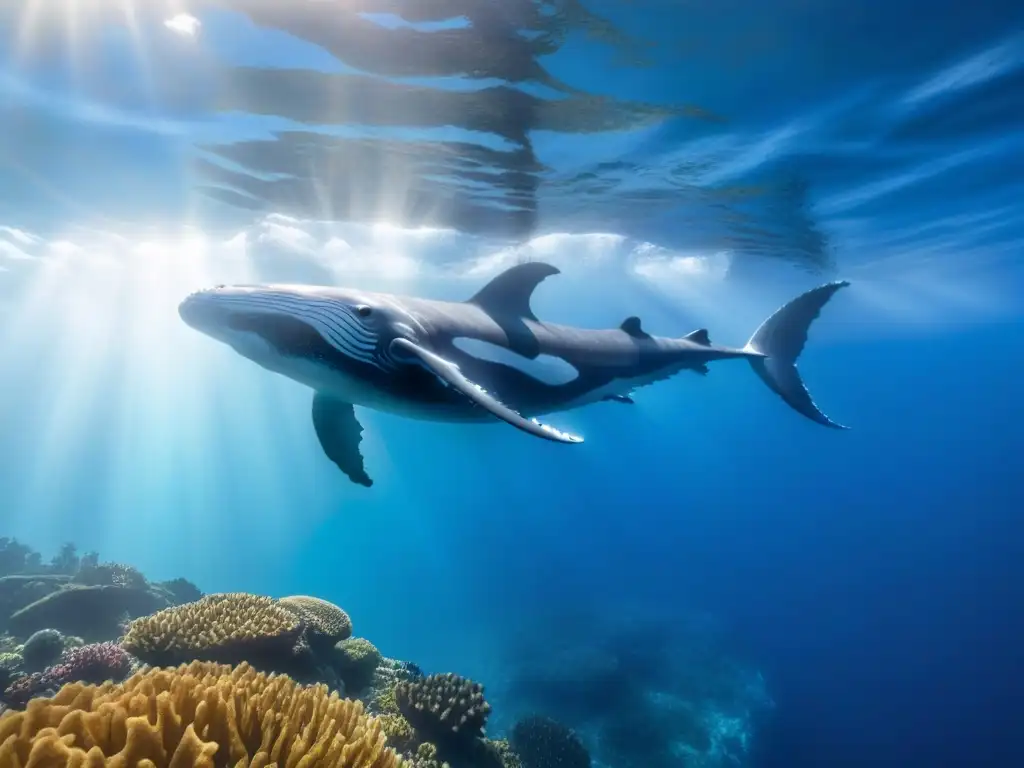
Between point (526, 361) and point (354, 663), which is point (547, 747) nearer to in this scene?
point (354, 663)

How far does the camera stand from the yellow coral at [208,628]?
6277 mm

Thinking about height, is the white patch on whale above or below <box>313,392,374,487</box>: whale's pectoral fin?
above

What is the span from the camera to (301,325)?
3.90 metres

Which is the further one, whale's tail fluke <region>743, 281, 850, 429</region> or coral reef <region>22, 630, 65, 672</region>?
whale's tail fluke <region>743, 281, 850, 429</region>

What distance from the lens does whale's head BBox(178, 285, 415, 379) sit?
3855 mm

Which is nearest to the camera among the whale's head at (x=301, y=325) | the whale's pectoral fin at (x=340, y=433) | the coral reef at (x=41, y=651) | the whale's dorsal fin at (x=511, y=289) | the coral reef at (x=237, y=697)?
the coral reef at (x=237, y=697)

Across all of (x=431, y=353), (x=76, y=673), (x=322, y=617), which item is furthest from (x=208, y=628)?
(x=431, y=353)

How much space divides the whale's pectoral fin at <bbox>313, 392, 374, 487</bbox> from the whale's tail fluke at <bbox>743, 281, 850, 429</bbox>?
21.1ft

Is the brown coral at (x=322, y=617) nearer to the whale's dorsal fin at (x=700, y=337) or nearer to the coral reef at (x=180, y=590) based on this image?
the whale's dorsal fin at (x=700, y=337)

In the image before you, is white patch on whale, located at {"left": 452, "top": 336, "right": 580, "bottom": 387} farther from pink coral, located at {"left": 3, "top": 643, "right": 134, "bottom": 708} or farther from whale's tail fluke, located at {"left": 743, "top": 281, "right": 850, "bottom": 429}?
pink coral, located at {"left": 3, "top": 643, "right": 134, "bottom": 708}

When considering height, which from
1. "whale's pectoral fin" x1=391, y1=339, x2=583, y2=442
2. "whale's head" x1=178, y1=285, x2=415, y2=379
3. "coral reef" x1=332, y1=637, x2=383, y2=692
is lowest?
"coral reef" x1=332, y1=637, x2=383, y2=692

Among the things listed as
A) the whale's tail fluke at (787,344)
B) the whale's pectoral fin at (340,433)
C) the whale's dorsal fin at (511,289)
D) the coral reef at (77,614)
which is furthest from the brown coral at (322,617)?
the whale's tail fluke at (787,344)

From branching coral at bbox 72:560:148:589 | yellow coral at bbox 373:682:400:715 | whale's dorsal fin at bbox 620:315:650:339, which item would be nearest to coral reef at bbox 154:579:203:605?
branching coral at bbox 72:560:148:589

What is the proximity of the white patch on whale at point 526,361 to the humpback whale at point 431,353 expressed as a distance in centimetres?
1
